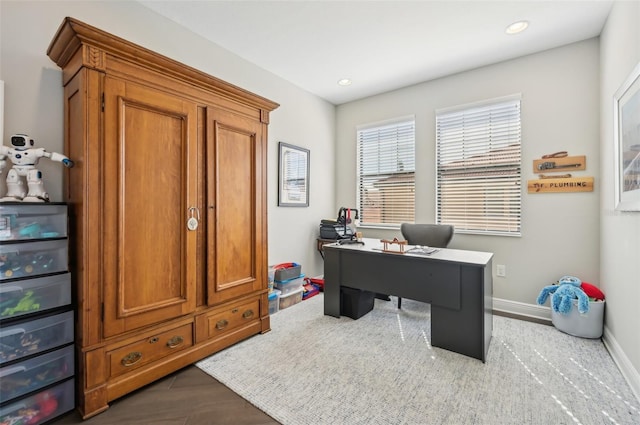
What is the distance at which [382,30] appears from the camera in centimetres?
252

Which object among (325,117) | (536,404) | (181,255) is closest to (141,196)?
(181,255)

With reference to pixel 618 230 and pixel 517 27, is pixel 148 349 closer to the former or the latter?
pixel 618 230

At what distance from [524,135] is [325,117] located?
2468 millimetres

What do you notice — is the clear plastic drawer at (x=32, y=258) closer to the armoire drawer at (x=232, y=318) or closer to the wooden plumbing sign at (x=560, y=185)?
the armoire drawer at (x=232, y=318)

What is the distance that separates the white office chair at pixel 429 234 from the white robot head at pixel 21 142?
3.08 m

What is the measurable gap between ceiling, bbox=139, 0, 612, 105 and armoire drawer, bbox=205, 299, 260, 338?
2.39 metres

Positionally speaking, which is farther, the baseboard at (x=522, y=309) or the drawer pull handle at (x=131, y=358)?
the baseboard at (x=522, y=309)

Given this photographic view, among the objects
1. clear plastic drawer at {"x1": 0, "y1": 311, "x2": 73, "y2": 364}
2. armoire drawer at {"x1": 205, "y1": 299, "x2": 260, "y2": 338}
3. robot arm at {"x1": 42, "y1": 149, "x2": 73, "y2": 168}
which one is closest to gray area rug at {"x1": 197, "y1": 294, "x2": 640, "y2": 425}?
armoire drawer at {"x1": 205, "y1": 299, "x2": 260, "y2": 338}

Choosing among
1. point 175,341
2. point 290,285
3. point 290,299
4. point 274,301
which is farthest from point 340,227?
point 175,341

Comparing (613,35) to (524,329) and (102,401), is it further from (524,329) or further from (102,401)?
(102,401)

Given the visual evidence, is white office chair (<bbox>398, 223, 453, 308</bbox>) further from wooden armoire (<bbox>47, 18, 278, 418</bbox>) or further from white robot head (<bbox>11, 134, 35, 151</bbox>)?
white robot head (<bbox>11, 134, 35, 151</bbox>)

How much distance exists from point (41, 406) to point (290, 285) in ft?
6.80

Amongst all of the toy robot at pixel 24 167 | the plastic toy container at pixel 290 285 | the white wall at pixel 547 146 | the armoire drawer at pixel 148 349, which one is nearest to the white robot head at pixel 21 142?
the toy robot at pixel 24 167

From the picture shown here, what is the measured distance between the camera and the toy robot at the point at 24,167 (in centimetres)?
156
